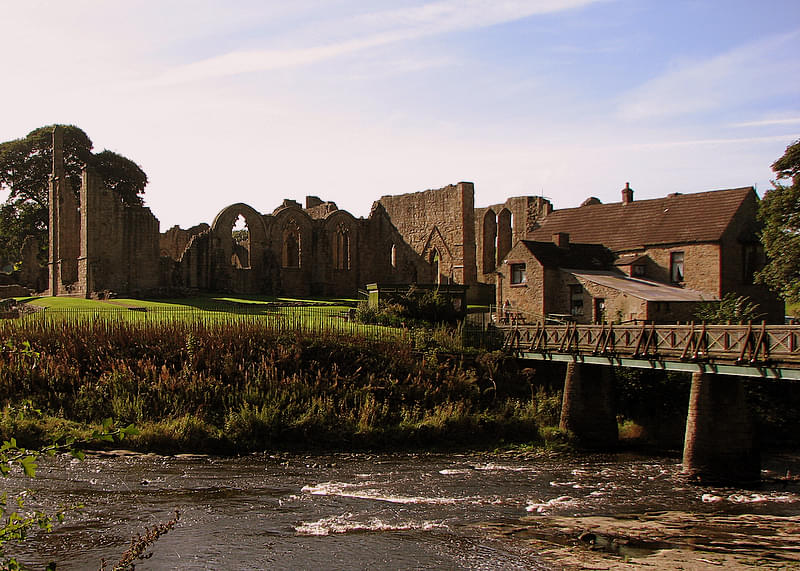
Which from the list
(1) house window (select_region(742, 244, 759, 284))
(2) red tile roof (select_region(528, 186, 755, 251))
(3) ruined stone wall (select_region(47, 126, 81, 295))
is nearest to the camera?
(1) house window (select_region(742, 244, 759, 284))

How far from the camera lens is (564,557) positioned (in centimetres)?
1004

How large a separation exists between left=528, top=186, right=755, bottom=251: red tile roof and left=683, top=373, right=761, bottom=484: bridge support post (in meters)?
14.9

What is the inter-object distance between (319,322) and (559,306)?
1015 cm

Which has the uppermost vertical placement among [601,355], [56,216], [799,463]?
[56,216]

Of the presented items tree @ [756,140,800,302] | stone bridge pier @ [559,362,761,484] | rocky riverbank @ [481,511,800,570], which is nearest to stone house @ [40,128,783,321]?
tree @ [756,140,800,302]

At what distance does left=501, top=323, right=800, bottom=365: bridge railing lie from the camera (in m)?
14.1

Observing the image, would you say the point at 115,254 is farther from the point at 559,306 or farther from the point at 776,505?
the point at 776,505

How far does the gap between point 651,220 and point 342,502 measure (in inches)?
933

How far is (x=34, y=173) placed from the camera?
172 feet

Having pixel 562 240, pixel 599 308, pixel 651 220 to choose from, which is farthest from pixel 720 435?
pixel 651 220

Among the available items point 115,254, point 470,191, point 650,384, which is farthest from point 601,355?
point 115,254

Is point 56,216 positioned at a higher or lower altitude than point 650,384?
higher

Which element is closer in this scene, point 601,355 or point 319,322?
point 601,355

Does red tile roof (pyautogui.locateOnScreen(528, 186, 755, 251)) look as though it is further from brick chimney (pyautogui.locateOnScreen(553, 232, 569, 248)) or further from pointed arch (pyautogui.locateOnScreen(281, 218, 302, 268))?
pointed arch (pyautogui.locateOnScreen(281, 218, 302, 268))
